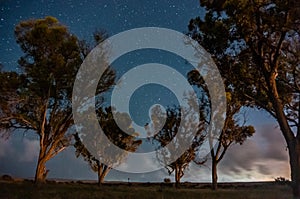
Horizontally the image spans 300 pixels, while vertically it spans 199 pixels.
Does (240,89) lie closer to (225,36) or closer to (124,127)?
(225,36)

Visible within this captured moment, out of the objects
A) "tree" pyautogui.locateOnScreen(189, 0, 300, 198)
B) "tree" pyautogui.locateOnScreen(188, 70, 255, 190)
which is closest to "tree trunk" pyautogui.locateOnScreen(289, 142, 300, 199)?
"tree" pyautogui.locateOnScreen(189, 0, 300, 198)

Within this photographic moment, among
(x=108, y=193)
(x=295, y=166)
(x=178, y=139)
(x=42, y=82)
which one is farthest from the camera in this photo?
(x=178, y=139)

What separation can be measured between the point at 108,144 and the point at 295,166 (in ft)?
121

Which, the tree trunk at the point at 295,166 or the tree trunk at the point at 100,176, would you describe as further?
the tree trunk at the point at 100,176

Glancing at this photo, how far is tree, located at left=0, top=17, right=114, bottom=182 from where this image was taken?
95.4 feet

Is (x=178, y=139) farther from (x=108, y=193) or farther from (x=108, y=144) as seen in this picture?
(x=108, y=193)

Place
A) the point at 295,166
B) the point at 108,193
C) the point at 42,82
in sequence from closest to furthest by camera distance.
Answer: the point at 295,166
the point at 108,193
the point at 42,82

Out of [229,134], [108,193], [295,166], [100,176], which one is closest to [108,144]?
[100,176]

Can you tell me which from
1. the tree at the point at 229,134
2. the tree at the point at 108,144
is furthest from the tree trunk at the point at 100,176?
the tree at the point at 229,134

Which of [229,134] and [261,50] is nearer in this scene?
[261,50]

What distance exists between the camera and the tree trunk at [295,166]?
17.1m

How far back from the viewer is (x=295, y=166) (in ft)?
57.5

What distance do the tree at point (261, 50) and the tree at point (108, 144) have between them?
2710cm

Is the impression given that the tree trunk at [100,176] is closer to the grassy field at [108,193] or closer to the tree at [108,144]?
the tree at [108,144]
